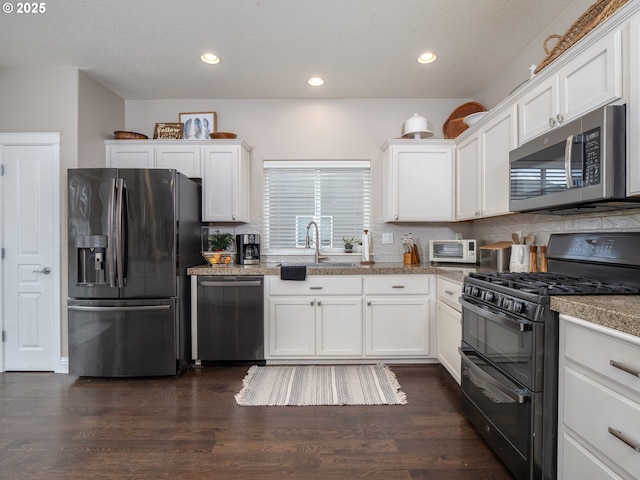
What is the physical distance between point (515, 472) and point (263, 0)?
3005 millimetres

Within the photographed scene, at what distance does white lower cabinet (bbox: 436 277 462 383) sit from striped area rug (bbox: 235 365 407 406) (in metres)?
0.46

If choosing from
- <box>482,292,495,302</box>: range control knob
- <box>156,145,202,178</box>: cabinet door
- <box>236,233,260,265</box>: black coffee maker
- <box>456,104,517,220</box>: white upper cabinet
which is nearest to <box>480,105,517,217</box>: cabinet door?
<box>456,104,517,220</box>: white upper cabinet

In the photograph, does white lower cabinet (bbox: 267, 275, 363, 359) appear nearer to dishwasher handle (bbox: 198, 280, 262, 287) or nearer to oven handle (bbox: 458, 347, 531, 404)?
dishwasher handle (bbox: 198, 280, 262, 287)

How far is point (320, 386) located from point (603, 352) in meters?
1.97

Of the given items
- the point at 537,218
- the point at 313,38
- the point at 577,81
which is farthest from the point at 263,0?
the point at 537,218

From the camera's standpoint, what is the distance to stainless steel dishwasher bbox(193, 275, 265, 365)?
3076 mm

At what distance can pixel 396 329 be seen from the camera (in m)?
3.10

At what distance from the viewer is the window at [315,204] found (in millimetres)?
3850

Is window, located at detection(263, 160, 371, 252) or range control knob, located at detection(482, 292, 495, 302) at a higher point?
window, located at detection(263, 160, 371, 252)

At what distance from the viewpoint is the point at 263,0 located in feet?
7.27

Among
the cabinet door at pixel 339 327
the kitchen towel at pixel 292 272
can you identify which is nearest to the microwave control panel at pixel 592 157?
the cabinet door at pixel 339 327
